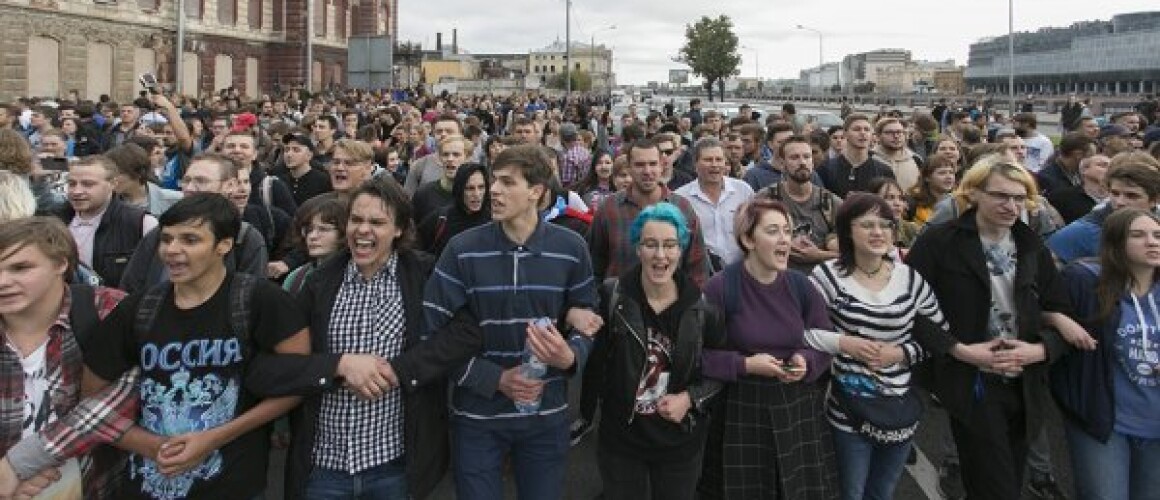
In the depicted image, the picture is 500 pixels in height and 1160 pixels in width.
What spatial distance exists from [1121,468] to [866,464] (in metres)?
1.14

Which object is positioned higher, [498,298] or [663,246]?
[663,246]

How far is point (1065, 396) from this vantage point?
389 cm

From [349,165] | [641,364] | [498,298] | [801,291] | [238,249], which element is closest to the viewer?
[498,298]

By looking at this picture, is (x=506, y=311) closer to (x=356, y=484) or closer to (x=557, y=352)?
(x=557, y=352)

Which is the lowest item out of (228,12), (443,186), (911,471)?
(911,471)

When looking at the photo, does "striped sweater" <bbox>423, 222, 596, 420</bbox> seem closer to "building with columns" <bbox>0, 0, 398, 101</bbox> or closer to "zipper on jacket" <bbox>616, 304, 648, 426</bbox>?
"zipper on jacket" <bbox>616, 304, 648, 426</bbox>

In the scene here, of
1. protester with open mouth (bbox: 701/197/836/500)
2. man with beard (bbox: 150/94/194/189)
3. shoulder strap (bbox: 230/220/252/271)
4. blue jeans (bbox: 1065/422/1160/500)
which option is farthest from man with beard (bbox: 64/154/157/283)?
blue jeans (bbox: 1065/422/1160/500)

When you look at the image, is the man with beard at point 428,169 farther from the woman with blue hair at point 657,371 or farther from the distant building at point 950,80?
the distant building at point 950,80

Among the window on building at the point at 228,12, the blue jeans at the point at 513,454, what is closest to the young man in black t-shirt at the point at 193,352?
the blue jeans at the point at 513,454

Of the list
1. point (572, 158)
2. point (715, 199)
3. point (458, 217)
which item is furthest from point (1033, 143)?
point (458, 217)

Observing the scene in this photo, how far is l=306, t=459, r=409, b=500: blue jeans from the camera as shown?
3252mm

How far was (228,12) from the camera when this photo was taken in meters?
41.1

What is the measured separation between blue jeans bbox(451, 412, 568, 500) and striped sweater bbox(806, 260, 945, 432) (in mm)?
1347

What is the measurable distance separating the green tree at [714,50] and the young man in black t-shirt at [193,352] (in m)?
61.3
